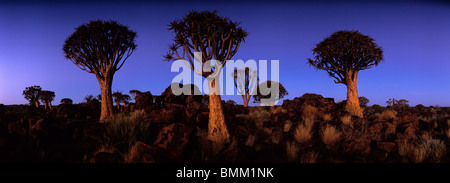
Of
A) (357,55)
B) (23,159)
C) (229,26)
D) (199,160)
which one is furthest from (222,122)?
Result: (357,55)

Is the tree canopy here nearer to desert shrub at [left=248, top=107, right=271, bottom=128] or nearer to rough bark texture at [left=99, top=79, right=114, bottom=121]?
desert shrub at [left=248, top=107, right=271, bottom=128]

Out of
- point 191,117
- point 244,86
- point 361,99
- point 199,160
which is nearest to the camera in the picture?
point 199,160

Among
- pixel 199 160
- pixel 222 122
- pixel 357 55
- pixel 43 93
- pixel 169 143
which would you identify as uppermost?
pixel 357 55

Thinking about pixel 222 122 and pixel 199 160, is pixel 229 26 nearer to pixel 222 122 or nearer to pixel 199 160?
pixel 222 122

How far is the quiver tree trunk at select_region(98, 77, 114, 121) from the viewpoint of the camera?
37.2 ft

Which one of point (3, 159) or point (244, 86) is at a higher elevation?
point (244, 86)

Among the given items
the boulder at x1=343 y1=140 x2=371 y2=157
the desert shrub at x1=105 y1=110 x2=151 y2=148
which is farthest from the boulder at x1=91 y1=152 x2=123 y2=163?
the boulder at x1=343 y1=140 x2=371 y2=157

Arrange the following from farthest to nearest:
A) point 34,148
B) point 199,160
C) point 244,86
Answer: point 244,86, point 34,148, point 199,160

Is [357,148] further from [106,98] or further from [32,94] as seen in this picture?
[32,94]

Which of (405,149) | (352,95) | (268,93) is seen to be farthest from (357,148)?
→ (268,93)

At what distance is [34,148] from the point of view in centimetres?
578

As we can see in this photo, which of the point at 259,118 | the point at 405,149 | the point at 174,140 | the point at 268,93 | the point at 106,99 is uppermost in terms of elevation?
the point at 268,93

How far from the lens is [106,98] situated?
11.5 meters

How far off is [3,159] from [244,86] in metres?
20.6
